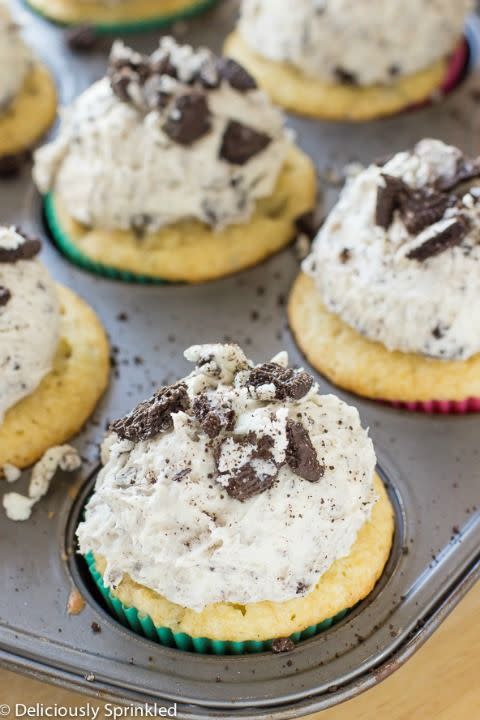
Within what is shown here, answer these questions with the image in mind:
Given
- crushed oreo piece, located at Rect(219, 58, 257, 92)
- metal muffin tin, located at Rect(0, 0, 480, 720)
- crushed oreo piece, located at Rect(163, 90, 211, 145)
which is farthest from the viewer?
crushed oreo piece, located at Rect(219, 58, 257, 92)

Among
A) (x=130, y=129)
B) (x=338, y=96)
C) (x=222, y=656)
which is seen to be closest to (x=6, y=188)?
(x=130, y=129)

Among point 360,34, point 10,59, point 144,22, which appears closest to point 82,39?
point 144,22

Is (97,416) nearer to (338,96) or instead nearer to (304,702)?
(304,702)

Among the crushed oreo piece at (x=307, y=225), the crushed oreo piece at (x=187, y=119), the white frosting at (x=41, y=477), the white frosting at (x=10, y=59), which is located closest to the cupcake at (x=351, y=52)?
the crushed oreo piece at (x=307, y=225)

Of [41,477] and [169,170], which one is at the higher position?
[169,170]

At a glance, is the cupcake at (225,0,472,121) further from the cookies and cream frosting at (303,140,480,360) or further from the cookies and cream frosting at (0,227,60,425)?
the cookies and cream frosting at (0,227,60,425)

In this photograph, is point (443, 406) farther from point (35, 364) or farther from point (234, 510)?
point (35, 364)

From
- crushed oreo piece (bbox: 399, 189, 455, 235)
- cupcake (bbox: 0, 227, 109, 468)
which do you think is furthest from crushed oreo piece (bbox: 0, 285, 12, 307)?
crushed oreo piece (bbox: 399, 189, 455, 235)
